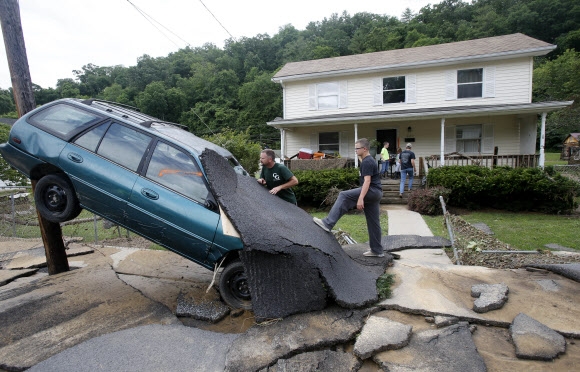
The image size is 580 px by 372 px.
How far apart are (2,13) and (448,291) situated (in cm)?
672

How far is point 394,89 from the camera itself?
15820 millimetres

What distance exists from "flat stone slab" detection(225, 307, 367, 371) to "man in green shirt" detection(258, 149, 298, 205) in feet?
6.25

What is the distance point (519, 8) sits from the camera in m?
44.5

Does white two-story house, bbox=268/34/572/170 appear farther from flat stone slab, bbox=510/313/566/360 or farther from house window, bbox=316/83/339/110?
flat stone slab, bbox=510/313/566/360

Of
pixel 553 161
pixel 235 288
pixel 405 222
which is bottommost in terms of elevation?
pixel 553 161

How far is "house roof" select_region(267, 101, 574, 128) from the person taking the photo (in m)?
13.0

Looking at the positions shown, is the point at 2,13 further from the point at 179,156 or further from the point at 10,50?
the point at 179,156

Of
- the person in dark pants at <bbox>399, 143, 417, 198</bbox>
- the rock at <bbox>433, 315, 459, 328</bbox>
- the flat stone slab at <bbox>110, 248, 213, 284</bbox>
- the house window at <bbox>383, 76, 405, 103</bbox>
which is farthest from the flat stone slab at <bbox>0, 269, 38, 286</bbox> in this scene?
the house window at <bbox>383, 76, 405, 103</bbox>

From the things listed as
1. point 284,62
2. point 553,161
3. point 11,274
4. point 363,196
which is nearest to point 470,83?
point 363,196

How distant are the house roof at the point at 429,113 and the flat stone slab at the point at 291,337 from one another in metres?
12.7

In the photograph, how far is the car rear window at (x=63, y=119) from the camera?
13.0 feet

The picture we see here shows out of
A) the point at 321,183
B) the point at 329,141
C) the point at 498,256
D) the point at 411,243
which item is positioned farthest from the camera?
the point at 329,141

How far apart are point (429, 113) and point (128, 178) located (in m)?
13.2

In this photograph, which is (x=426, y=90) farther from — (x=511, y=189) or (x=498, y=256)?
(x=498, y=256)
